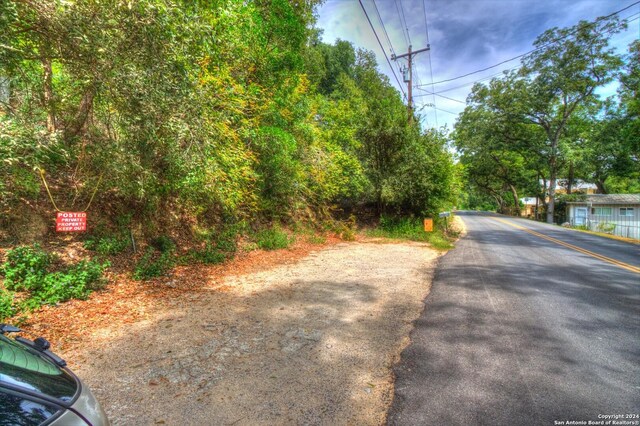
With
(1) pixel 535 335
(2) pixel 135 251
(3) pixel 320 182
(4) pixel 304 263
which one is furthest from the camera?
(3) pixel 320 182

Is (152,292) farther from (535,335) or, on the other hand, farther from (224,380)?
(535,335)

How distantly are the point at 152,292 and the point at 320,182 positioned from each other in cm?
803

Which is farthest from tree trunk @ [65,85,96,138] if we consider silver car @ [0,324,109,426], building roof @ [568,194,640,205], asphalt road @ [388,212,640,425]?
building roof @ [568,194,640,205]

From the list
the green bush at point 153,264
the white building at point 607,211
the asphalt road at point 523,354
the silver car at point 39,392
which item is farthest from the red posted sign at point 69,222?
the white building at point 607,211

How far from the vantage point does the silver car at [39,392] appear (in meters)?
1.21

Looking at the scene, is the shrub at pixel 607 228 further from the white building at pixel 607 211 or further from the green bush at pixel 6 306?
the green bush at pixel 6 306

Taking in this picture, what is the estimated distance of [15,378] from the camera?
135cm

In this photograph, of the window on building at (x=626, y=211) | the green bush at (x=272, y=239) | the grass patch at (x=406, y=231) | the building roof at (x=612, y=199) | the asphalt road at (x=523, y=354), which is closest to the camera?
the asphalt road at (x=523, y=354)

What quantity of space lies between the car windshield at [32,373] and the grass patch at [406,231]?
45.9 ft

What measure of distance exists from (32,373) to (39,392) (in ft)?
0.60

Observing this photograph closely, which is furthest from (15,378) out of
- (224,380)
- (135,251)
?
(135,251)

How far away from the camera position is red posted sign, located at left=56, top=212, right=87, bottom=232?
5102 mm

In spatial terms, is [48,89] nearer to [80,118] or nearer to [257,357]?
[80,118]

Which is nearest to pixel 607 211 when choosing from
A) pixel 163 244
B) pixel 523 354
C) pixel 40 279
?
pixel 523 354
